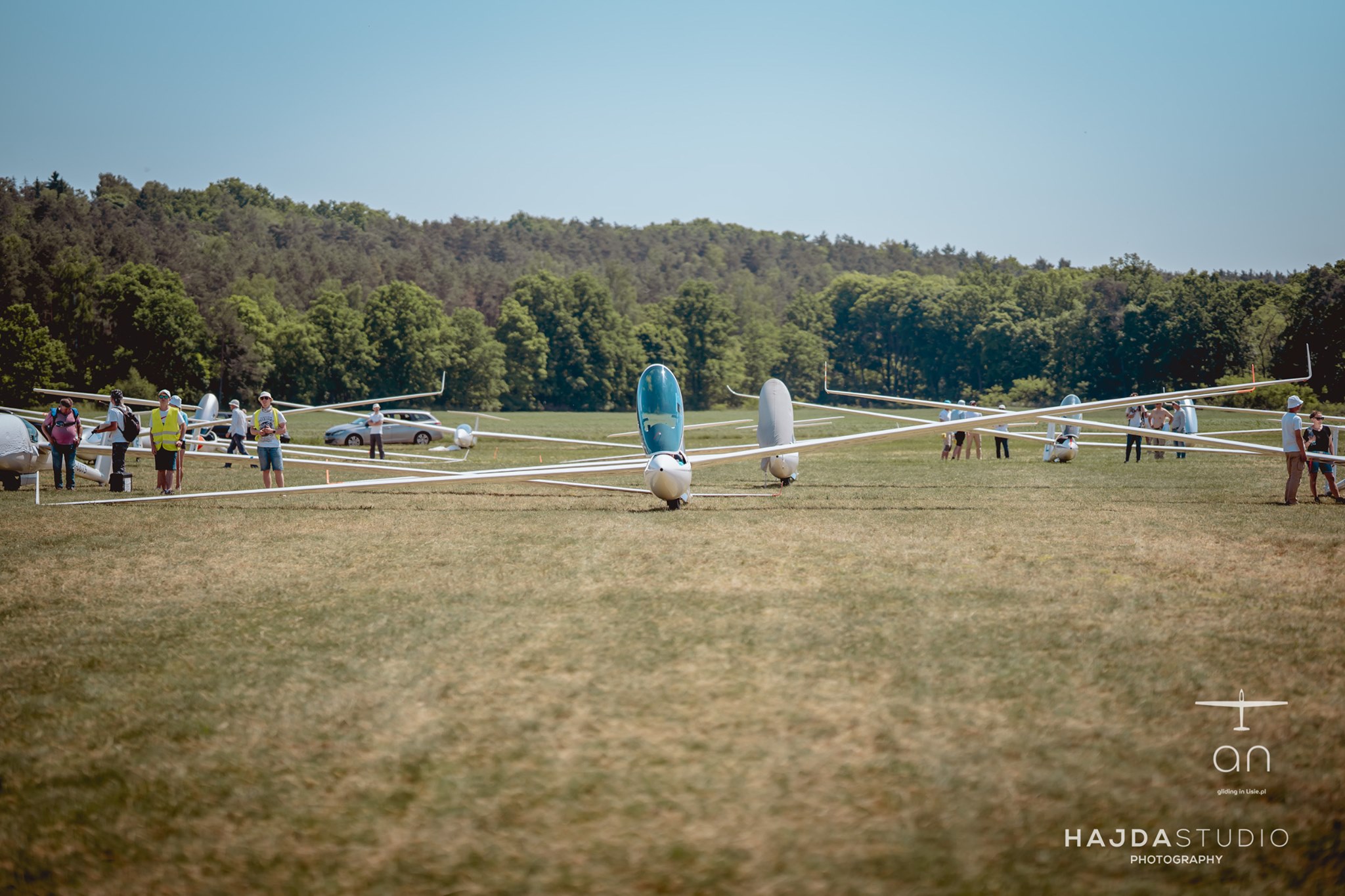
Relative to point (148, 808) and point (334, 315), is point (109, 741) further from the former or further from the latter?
point (334, 315)

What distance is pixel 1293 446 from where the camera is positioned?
1652 centimetres

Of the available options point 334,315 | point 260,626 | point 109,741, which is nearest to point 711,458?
point 260,626

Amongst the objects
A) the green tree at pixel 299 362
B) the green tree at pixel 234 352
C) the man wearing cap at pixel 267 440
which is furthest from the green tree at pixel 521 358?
the man wearing cap at pixel 267 440

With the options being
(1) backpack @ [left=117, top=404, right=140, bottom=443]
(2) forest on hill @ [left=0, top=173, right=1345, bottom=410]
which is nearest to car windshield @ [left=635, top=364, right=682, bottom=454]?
(1) backpack @ [left=117, top=404, right=140, bottom=443]

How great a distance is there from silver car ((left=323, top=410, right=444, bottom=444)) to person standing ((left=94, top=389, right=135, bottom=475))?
59.3 ft

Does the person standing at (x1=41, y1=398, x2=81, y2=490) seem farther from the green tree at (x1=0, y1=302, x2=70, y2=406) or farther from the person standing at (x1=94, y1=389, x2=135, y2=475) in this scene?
the green tree at (x1=0, y1=302, x2=70, y2=406)

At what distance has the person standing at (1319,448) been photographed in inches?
684

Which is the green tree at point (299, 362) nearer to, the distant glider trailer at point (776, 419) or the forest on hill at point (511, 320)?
the forest on hill at point (511, 320)

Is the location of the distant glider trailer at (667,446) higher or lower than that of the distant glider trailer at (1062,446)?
higher

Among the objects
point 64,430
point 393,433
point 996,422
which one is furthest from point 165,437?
point 393,433

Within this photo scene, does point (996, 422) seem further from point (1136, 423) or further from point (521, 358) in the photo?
point (521, 358)

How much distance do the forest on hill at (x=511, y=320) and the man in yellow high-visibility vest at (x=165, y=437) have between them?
5484cm

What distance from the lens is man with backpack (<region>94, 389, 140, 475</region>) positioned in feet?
62.8

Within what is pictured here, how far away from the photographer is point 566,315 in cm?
10906
